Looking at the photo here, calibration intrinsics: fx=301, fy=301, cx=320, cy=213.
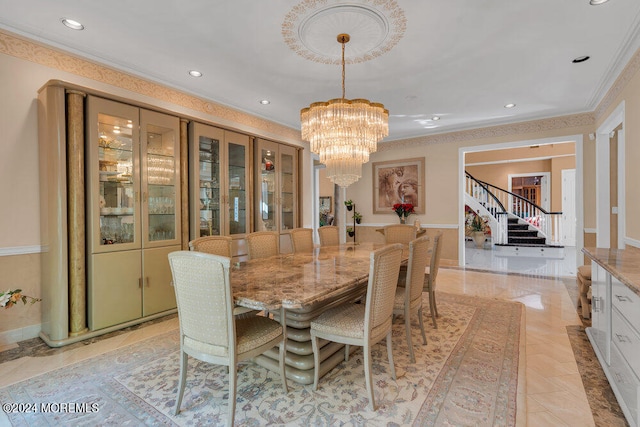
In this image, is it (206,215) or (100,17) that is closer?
(100,17)

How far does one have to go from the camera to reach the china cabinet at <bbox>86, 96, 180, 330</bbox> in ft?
9.23

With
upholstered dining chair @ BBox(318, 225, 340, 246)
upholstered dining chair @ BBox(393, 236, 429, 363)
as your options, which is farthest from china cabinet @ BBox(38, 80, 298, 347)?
upholstered dining chair @ BBox(393, 236, 429, 363)

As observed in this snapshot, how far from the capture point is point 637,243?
279 cm

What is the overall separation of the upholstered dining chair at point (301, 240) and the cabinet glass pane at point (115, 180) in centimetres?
169

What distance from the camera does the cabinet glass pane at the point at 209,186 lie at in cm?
380

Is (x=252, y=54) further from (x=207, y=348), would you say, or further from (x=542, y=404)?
(x=542, y=404)

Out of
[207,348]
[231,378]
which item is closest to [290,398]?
[231,378]

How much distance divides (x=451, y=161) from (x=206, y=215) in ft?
15.6

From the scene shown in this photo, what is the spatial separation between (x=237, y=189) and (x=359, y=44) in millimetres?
2442

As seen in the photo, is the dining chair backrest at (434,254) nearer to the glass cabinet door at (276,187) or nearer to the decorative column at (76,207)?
the glass cabinet door at (276,187)

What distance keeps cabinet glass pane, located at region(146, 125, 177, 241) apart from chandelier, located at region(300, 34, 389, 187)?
1.59 meters

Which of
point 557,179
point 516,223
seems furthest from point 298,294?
point 557,179

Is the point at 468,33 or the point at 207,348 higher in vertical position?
the point at 468,33

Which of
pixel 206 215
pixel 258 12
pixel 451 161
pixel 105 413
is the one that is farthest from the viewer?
pixel 451 161
